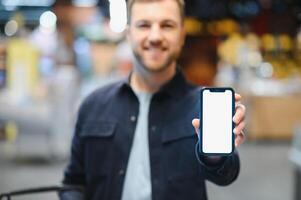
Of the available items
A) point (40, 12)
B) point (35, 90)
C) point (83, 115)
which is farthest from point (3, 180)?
point (40, 12)

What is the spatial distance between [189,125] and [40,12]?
475 inches

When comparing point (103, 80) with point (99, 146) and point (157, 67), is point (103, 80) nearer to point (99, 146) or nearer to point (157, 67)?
point (99, 146)

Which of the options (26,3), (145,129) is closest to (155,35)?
(145,129)

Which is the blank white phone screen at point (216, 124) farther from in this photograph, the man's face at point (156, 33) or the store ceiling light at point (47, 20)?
the store ceiling light at point (47, 20)

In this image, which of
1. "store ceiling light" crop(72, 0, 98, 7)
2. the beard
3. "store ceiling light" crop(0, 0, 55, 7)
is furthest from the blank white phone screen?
"store ceiling light" crop(72, 0, 98, 7)

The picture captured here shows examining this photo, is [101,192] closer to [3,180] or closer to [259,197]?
[259,197]

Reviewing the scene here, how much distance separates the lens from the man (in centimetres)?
175

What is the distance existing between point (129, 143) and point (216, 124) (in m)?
0.60

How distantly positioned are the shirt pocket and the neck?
0.15 m

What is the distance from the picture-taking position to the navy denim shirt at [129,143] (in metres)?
1.79

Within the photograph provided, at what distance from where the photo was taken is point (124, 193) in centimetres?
183

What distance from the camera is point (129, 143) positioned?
1.85 m

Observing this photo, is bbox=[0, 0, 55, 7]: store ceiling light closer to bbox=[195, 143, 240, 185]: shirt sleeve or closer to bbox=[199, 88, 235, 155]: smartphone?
bbox=[195, 143, 240, 185]: shirt sleeve

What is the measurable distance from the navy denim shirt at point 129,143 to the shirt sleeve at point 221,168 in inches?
2.8
